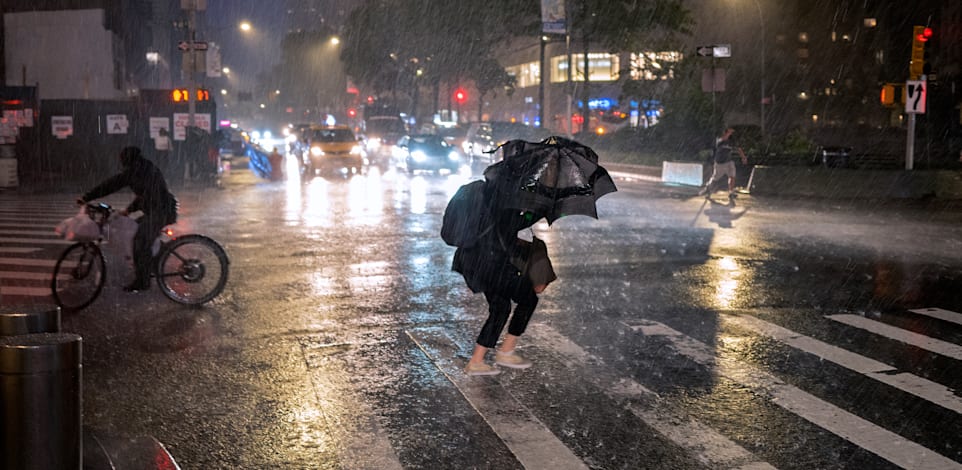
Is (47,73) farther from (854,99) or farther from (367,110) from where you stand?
(854,99)

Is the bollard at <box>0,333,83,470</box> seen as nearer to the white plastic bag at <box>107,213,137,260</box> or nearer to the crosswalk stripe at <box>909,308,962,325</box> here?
the white plastic bag at <box>107,213,137,260</box>

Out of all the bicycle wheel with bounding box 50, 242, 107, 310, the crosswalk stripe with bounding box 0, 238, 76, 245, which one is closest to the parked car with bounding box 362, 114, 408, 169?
the crosswalk stripe with bounding box 0, 238, 76, 245

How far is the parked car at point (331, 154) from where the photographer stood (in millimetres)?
33344

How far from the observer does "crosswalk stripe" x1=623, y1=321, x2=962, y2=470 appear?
521 centimetres

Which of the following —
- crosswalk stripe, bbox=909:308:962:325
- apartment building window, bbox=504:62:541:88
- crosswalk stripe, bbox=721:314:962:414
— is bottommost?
crosswalk stripe, bbox=721:314:962:414

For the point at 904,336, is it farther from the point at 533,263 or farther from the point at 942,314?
the point at 533,263

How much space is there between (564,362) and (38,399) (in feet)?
14.5

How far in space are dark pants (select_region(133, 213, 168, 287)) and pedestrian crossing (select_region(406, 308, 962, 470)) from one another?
3.13m

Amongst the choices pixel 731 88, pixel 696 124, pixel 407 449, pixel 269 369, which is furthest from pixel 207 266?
pixel 731 88

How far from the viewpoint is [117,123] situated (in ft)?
108

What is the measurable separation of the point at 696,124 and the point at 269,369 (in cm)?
3668

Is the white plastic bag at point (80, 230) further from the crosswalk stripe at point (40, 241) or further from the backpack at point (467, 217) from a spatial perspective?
the crosswalk stripe at point (40, 241)

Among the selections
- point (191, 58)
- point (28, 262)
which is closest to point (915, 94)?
point (28, 262)

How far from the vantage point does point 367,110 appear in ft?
216
